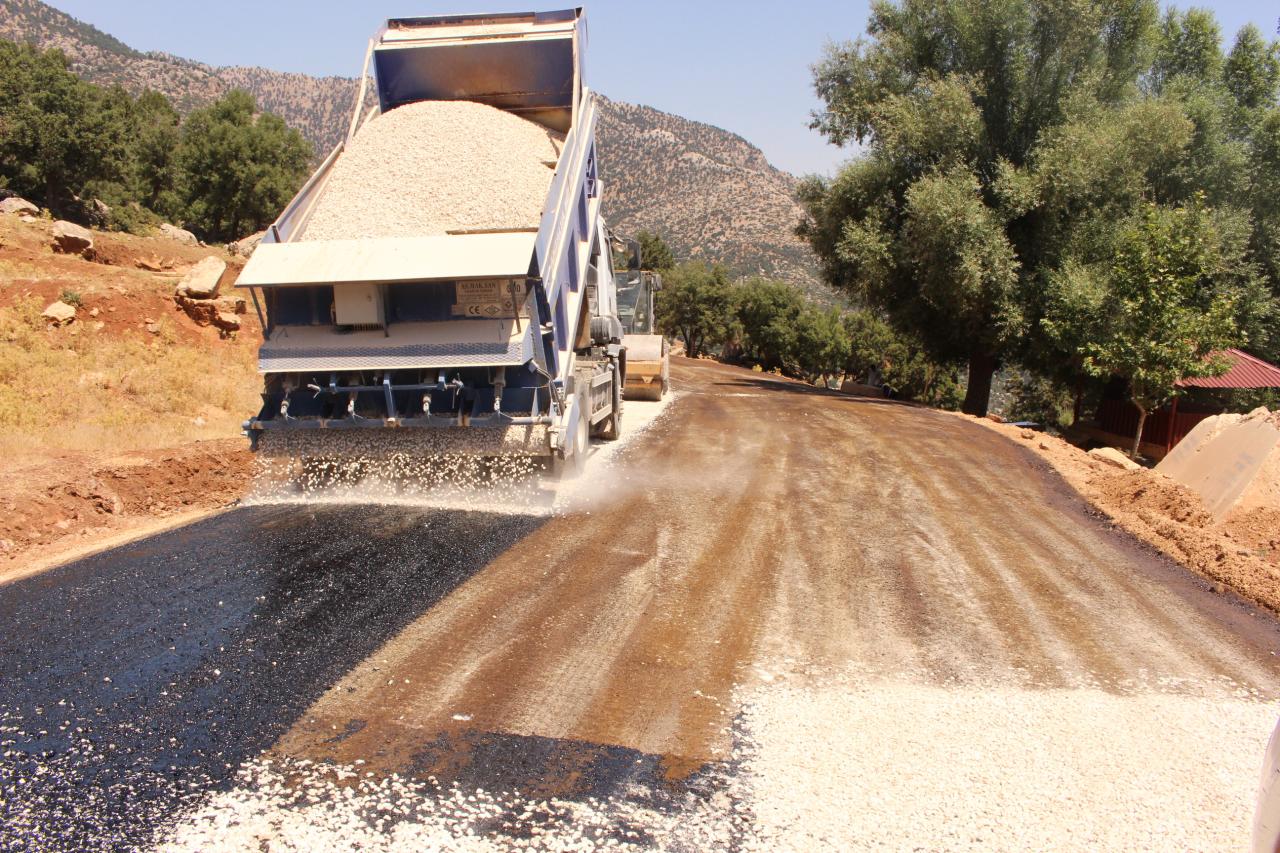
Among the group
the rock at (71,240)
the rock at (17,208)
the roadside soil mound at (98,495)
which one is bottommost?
the roadside soil mound at (98,495)

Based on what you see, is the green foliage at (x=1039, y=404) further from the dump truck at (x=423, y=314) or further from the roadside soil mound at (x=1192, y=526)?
the dump truck at (x=423, y=314)

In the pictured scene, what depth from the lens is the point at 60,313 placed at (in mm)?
15734

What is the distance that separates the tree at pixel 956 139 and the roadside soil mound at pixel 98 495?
15.4 m

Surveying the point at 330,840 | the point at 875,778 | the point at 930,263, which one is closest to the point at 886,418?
the point at 930,263

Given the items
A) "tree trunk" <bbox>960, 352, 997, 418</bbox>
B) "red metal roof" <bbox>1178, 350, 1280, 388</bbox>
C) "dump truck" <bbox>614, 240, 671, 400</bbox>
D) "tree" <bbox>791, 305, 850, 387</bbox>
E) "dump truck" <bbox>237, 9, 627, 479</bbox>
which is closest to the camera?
"dump truck" <bbox>237, 9, 627, 479</bbox>

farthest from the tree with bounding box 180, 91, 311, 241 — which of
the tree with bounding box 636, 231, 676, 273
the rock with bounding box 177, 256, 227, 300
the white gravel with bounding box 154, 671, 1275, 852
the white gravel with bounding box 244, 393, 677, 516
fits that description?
the white gravel with bounding box 154, 671, 1275, 852

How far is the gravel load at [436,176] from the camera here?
28.9 feet

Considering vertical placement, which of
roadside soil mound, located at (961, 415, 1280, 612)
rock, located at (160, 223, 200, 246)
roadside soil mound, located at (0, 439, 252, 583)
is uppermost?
rock, located at (160, 223, 200, 246)

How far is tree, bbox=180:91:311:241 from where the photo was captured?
125ft

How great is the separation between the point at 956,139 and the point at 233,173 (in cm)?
3045

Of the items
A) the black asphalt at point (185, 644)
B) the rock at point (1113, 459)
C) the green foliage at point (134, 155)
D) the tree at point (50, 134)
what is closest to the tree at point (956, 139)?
the rock at point (1113, 459)

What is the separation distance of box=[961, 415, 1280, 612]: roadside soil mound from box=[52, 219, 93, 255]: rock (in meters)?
20.9

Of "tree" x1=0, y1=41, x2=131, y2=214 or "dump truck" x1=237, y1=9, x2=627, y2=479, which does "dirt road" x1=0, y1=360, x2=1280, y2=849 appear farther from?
"tree" x1=0, y1=41, x2=131, y2=214

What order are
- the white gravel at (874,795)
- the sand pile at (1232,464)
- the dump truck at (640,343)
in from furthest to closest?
the dump truck at (640,343) → the sand pile at (1232,464) → the white gravel at (874,795)
